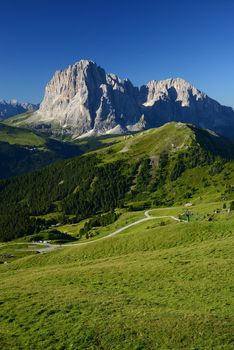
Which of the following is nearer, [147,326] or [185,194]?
[147,326]

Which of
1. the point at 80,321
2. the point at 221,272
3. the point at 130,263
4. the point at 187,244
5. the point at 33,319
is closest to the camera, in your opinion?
the point at 80,321

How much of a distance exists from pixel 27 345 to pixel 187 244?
40.7 meters

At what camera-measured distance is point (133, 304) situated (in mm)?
35781

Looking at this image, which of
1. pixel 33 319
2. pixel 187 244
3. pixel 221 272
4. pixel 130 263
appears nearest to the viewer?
pixel 33 319

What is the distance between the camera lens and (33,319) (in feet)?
112

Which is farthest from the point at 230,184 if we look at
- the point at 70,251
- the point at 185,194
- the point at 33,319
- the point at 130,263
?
the point at 33,319

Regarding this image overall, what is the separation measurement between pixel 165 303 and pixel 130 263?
20454mm

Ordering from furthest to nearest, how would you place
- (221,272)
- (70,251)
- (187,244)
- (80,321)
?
1. (70,251)
2. (187,244)
3. (221,272)
4. (80,321)

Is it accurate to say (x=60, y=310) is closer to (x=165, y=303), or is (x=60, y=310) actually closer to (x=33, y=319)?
(x=33, y=319)

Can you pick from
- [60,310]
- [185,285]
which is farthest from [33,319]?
[185,285]

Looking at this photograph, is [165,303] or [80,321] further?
[165,303]

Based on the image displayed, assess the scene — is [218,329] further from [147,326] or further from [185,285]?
[185,285]

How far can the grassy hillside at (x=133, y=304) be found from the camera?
2795cm

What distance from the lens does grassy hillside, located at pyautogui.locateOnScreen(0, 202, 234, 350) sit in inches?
1101
